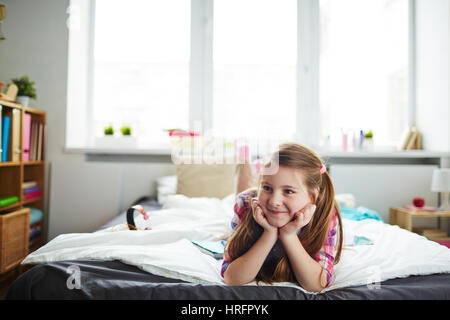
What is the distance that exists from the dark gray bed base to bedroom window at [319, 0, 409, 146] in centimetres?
206

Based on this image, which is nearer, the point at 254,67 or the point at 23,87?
the point at 23,87

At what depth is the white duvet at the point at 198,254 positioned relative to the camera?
0.87 meters

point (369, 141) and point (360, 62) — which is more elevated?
point (360, 62)

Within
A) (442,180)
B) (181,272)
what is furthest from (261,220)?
(442,180)

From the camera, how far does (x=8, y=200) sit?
195cm

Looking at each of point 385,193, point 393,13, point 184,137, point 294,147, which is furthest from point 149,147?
point 393,13

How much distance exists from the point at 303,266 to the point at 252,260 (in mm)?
121

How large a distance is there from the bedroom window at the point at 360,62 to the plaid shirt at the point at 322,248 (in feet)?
6.47

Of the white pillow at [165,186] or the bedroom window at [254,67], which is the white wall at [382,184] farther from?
the white pillow at [165,186]

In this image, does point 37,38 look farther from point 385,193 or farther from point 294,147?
point 385,193

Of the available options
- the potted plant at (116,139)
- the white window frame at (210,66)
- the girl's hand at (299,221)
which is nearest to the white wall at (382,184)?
the white window frame at (210,66)

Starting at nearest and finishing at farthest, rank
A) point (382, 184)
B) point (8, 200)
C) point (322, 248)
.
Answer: point (322, 248), point (8, 200), point (382, 184)

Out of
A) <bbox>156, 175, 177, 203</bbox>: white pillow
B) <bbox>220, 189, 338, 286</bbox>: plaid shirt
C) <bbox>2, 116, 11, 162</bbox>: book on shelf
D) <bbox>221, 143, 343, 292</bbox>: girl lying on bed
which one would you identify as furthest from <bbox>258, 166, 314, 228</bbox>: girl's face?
<bbox>2, 116, 11, 162</bbox>: book on shelf

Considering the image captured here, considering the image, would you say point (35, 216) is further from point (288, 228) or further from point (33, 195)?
point (288, 228)
